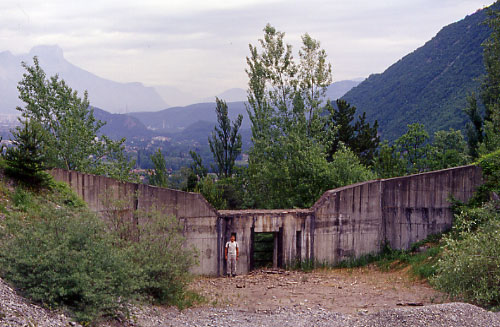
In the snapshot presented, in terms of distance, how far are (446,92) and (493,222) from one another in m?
47.1

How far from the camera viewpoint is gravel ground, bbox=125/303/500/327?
30.7 ft

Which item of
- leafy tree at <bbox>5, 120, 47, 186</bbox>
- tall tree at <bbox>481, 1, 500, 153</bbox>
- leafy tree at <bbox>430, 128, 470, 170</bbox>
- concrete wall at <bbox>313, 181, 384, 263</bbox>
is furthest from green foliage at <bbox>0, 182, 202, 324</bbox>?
leafy tree at <bbox>430, 128, 470, 170</bbox>

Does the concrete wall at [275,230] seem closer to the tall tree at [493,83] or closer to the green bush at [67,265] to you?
the green bush at [67,265]

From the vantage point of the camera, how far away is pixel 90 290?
8.01 m

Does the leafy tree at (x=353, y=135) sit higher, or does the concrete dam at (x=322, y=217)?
the leafy tree at (x=353, y=135)

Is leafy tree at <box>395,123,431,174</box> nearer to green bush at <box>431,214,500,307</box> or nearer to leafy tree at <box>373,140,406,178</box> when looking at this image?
leafy tree at <box>373,140,406,178</box>

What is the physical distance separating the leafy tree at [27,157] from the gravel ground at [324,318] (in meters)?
5.21

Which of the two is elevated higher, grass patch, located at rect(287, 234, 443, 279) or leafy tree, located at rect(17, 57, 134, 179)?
leafy tree, located at rect(17, 57, 134, 179)

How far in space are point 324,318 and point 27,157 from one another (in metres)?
8.30

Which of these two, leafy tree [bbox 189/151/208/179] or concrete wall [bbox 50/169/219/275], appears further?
leafy tree [bbox 189/151/208/179]

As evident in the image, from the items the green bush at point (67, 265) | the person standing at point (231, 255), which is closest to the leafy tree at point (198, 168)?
the person standing at point (231, 255)

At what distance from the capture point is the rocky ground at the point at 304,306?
29.2ft

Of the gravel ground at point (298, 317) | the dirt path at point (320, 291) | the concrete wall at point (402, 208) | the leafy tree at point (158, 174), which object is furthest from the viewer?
the leafy tree at point (158, 174)

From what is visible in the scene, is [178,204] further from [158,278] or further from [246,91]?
[246,91]
